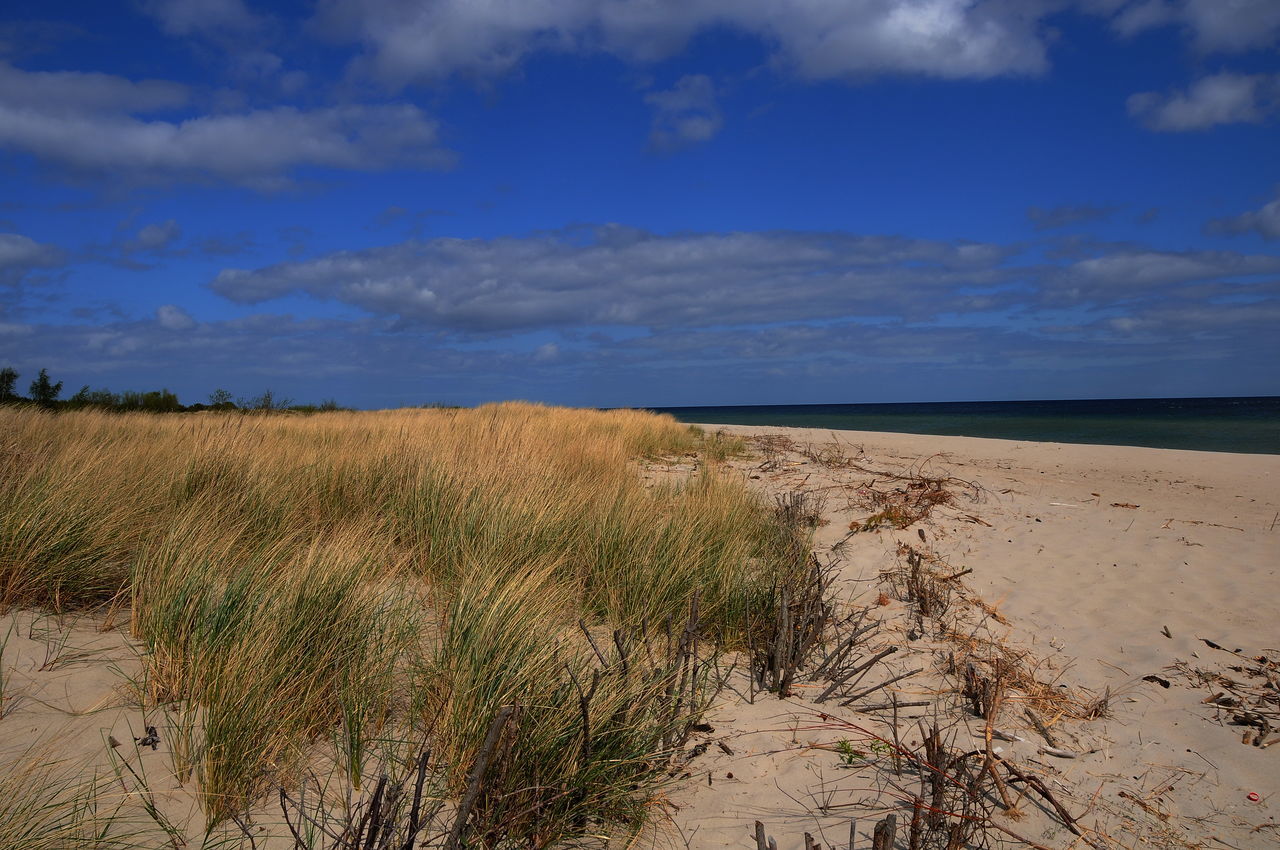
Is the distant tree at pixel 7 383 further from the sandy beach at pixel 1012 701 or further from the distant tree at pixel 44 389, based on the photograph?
the sandy beach at pixel 1012 701

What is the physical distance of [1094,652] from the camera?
13.2 ft

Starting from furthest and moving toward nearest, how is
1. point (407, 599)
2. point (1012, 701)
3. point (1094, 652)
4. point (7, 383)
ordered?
1. point (7, 383)
2. point (1094, 652)
3. point (407, 599)
4. point (1012, 701)

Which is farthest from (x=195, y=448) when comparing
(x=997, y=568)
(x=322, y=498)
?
(x=997, y=568)

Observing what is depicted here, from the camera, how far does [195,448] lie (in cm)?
582

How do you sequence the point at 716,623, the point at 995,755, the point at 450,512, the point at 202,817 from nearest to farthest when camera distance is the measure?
the point at 202,817
the point at 995,755
the point at 716,623
the point at 450,512

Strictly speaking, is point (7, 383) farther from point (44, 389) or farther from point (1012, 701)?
point (1012, 701)

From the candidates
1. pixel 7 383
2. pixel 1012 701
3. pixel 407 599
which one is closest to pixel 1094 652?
pixel 1012 701

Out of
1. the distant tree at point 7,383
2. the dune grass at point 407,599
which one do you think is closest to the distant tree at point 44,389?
the distant tree at point 7,383

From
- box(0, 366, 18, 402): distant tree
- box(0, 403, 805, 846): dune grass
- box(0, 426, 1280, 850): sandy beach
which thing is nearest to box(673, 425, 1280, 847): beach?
box(0, 426, 1280, 850): sandy beach

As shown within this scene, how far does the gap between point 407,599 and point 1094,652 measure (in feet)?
13.1

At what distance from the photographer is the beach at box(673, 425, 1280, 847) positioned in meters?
2.36

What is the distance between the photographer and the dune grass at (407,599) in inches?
86.6

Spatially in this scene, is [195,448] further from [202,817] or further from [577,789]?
[577,789]

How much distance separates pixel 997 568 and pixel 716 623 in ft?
10.5
